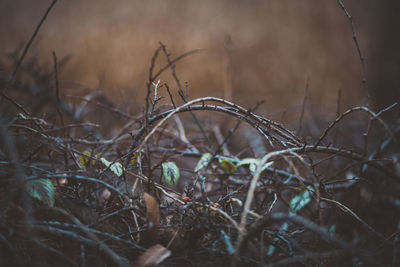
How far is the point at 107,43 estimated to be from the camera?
1771mm

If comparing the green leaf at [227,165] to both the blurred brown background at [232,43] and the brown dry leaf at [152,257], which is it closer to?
the brown dry leaf at [152,257]

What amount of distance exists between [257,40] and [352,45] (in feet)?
2.20

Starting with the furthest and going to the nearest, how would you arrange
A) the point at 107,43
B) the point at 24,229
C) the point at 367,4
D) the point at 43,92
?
the point at 367,4, the point at 107,43, the point at 43,92, the point at 24,229

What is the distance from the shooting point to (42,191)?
0.43 meters

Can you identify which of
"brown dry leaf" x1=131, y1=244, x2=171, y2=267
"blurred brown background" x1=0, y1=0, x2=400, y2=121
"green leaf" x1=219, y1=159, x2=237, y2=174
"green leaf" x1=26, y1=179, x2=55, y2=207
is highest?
"blurred brown background" x1=0, y1=0, x2=400, y2=121

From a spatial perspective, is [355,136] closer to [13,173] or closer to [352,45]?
[352,45]

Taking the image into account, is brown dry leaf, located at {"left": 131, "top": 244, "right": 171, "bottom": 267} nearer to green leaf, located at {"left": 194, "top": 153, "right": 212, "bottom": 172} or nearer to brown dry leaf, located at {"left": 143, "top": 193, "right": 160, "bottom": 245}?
brown dry leaf, located at {"left": 143, "top": 193, "right": 160, "bottom": 245}

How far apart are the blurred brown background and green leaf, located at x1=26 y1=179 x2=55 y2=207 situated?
51.1 inches

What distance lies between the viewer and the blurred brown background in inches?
68.7

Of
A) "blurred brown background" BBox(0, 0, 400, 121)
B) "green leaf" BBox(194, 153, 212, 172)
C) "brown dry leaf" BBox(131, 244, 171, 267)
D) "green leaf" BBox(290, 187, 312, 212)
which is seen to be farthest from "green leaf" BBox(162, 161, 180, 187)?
"blurred brown background" BBox(0, 0, 400, 121)

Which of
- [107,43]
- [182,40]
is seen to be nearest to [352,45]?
[182,40]

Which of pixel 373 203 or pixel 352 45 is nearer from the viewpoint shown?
pixel 373 203

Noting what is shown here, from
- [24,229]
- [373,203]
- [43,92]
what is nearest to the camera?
[24,229]

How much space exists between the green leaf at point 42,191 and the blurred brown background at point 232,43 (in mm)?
1299
